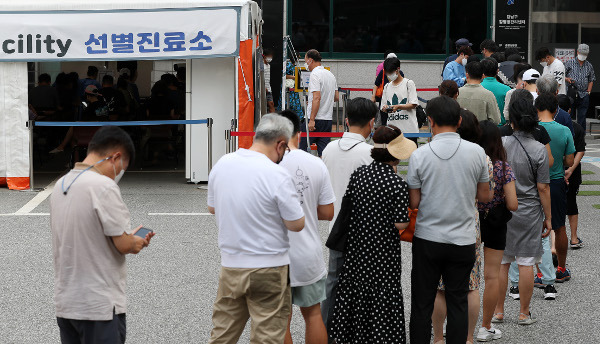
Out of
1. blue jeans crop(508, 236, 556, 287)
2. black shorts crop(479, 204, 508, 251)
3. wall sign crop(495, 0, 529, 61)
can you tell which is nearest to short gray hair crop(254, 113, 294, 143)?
black shorts crop(479, 204, 508, 251)

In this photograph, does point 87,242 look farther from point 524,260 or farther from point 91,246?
point 524,260

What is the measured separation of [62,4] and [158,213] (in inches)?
144

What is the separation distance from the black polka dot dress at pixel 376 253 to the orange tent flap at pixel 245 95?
7408 millimetres

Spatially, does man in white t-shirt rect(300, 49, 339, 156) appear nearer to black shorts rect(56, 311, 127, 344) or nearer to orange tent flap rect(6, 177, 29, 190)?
orange tent flap rect(6, 177, 29, 190)

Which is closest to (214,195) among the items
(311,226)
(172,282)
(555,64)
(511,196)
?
(311,226)

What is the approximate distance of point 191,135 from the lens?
1366 centimetres

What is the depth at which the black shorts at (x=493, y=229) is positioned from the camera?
6.48m

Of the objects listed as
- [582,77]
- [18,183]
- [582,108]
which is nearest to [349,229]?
[18,183]

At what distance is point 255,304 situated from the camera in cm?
516

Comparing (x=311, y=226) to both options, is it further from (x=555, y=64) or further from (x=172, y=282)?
(x=555, y=64)

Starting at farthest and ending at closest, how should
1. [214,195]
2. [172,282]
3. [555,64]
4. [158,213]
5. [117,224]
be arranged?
[555,64] → [158,213] → [172,282] → [214,195] → [117,224]

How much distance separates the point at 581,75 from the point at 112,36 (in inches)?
392

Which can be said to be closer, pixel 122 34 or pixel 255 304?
pixel 255 304

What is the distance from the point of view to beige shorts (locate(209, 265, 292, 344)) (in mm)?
5086
